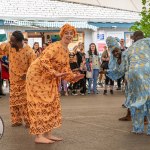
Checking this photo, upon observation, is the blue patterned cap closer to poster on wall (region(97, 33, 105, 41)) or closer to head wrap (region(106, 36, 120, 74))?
head wrap (region(106, 36, 120, 74))

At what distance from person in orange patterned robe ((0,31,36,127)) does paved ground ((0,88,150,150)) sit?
0.28 metres

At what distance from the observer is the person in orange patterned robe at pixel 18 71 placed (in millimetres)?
9742

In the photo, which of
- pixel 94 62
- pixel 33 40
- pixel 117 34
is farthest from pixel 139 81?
pixel 117 34

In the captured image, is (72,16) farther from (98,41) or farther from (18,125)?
(18,125)

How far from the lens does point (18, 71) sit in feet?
32.3

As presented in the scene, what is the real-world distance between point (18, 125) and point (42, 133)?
1934 mm

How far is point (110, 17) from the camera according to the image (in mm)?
29844

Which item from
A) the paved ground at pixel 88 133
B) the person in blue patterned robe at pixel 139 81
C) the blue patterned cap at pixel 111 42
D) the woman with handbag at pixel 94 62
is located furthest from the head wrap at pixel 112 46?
the woman with handbag at pixel 94 62

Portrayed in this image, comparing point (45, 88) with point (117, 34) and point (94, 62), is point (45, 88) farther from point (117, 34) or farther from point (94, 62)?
point (117, 34)

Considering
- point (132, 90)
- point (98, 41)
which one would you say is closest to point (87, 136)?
point (132, 90)

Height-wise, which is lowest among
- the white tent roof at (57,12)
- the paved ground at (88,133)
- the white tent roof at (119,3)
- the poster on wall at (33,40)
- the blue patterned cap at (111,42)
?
the paved ground at (88,133)

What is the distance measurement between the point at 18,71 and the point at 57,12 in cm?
1903

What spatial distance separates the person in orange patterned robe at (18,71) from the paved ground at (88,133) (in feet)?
0.93

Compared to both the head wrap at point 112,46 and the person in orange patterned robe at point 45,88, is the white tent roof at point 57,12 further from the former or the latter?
the person in orange patterned robe at point 45,88
